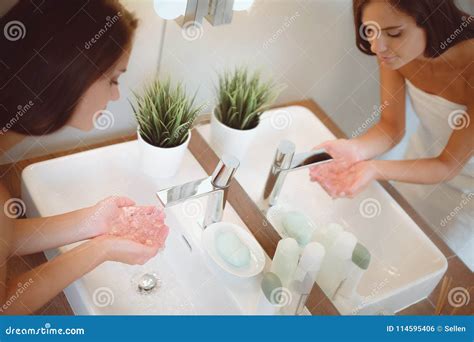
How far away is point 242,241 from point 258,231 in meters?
0.04

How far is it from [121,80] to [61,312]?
0.41 metres

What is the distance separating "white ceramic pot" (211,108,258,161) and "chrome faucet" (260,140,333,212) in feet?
0.24

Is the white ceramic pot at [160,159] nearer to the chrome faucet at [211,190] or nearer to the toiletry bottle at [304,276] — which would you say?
the chrome faucet at [211,190]

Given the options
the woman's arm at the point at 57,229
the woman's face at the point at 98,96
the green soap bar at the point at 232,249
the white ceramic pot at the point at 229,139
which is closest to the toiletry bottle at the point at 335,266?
the green soap bar at the point at 232,249

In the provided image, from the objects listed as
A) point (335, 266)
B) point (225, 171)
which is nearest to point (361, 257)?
point (335, 266)

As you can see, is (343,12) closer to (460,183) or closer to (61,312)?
(460,183)

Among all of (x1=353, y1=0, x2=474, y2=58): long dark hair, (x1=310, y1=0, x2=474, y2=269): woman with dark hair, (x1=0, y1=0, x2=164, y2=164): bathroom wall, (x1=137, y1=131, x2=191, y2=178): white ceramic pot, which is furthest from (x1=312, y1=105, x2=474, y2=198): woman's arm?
(x1=0, y1=0, x2=164, y2=164): bathroom wall

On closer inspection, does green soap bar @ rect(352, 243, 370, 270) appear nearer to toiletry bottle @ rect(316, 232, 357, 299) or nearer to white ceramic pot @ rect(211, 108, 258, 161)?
toiletry bottle @ rect(316, 232, 357, 299)

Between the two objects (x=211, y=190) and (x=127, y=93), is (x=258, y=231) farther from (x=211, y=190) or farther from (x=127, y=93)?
(x=127, y=93)

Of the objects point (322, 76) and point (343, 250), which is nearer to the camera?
point (343, 250)

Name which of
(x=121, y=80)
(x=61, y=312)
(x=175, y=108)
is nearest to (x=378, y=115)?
(x=175, y=108)

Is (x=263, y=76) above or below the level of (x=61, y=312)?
above

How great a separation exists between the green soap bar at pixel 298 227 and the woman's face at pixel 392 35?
0.99 feet

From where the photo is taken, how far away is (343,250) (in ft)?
3.06
